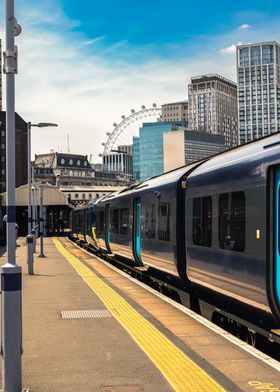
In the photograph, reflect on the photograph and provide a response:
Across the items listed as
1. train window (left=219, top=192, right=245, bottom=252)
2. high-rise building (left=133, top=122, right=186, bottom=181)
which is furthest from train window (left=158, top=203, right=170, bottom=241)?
high-rise building (left=133, top=122, right=186, bottom=181)

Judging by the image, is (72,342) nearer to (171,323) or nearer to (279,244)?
(171,323)

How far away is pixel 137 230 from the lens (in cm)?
1742

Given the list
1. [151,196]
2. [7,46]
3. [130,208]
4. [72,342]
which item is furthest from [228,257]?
[130,208]

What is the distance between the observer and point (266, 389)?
5.64 metres

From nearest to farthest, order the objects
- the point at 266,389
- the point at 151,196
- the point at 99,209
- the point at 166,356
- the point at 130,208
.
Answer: the point at 266,389
the point at 166,356
the point at 151,196
the point at 130,208
the point at 99,209

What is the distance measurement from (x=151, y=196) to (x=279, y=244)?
8.31 meters

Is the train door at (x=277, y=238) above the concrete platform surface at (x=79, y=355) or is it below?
above

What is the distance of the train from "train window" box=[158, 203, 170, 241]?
0.02 meters

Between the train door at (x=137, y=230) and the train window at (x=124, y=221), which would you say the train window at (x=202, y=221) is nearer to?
the train door at (x=137, y=230)

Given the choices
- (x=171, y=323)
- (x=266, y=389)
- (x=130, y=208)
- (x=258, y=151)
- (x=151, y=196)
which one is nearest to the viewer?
(x=266, y=389)

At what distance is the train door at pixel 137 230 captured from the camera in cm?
1717

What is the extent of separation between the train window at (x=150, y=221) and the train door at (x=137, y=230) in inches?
52.6

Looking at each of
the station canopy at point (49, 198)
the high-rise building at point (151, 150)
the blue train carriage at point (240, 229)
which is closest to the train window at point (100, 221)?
the blue train carriage at point (240, 229)

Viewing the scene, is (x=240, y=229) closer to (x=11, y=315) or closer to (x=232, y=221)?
(x=232, y=221)
